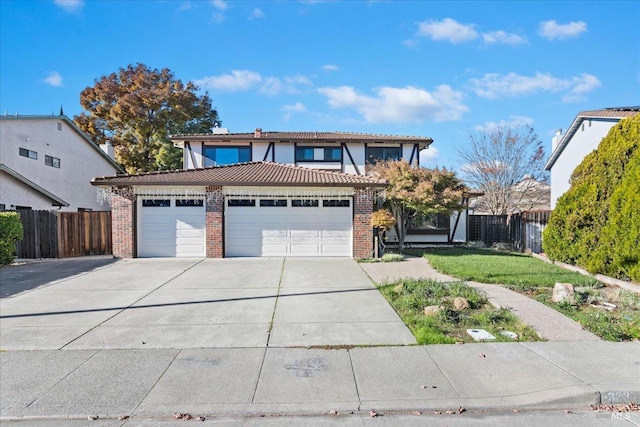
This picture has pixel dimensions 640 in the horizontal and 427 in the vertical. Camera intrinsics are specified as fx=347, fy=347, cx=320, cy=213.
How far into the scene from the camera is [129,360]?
14.5 feet

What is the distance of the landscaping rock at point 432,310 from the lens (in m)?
6.00

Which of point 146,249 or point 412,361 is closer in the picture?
point 412,361

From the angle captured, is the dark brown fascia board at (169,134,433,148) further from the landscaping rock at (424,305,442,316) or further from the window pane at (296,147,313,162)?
the landscaping rock at (424,305,442,316)

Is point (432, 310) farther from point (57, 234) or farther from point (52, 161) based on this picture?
point (52, 161)

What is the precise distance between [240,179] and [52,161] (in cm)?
1282

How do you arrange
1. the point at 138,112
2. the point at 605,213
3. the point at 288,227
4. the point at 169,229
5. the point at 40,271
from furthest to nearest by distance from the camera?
1. the point at 138,112
2. the point at 288,227
3. the point at 169,229
4. the point at 40,271
5. the point at 605,213

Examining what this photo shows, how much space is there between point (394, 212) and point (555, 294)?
8884 millimetres

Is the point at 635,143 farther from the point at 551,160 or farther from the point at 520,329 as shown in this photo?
the point at 551,160

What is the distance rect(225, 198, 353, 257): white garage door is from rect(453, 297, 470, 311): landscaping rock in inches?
271

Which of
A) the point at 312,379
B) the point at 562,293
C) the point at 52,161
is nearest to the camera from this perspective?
the point at 312,379

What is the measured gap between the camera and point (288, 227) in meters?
13.1

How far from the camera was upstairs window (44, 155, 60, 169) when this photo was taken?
18.0 metres

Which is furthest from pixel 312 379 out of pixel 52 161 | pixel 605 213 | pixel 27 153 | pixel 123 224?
pixel 52 161

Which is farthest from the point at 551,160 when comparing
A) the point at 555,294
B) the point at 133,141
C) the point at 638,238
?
the point at 133,141
